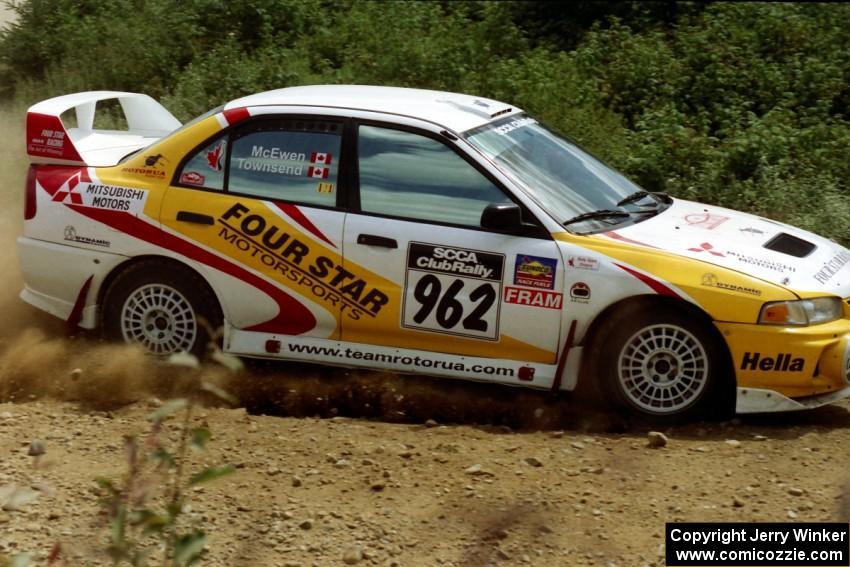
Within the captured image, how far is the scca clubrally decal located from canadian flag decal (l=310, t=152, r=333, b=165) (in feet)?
1.38

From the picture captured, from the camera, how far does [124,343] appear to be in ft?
23.4

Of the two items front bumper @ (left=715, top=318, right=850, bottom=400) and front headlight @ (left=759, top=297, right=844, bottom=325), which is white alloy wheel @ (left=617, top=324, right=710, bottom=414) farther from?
front headlight @ (left=759, top=297, right=844, bottom=325)

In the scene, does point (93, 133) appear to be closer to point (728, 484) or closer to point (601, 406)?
point (601, 406)

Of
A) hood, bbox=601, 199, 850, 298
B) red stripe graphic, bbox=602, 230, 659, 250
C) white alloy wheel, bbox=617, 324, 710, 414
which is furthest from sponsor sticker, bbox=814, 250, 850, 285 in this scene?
red stripe graphic, bbox=602, 230, 659, 250

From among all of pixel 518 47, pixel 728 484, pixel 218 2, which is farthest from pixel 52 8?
pixel 728 484

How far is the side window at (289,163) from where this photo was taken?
6730 millimetres

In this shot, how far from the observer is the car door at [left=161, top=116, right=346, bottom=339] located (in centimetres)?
669

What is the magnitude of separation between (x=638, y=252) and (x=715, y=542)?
189cm

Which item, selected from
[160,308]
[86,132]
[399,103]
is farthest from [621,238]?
[86,132]

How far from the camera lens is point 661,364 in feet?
20.7

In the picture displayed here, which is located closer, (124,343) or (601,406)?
(601,406)

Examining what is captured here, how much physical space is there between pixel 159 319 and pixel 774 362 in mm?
3492
